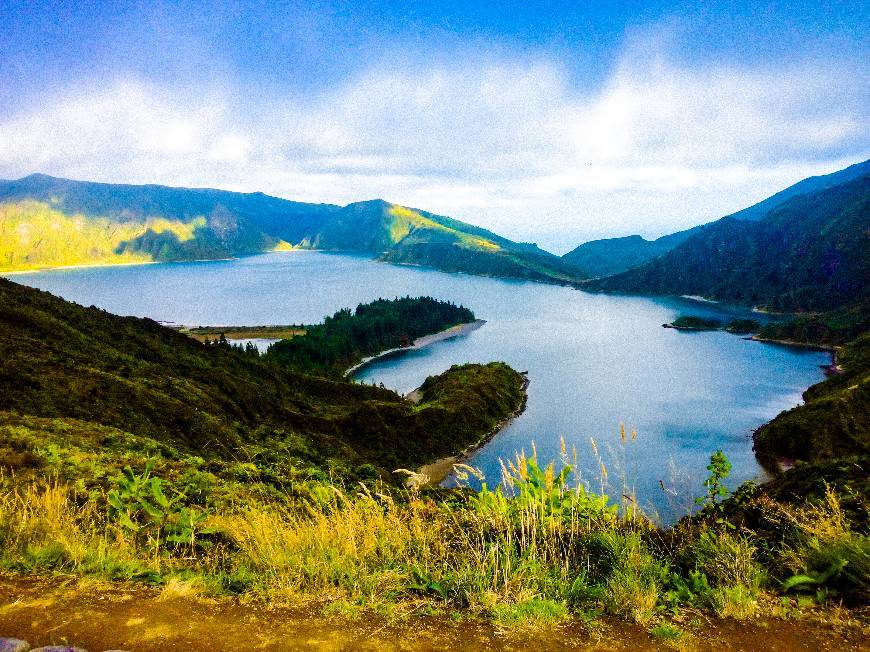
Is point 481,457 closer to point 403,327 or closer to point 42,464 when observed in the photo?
point 42,464

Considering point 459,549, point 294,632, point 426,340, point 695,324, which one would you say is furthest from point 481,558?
point 695,324

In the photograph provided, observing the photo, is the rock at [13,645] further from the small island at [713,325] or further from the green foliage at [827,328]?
the small island at [713,325]

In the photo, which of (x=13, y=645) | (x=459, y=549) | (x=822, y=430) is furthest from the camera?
(x=822, y=430)

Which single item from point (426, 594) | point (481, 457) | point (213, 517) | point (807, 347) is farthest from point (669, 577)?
point (807, 347)

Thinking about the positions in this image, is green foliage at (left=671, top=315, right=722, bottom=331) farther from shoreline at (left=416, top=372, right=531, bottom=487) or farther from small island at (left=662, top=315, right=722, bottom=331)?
shoreline at (left=416, top=372, right=531, bottom=487)

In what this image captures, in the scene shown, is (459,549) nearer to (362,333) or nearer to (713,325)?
(362,333)

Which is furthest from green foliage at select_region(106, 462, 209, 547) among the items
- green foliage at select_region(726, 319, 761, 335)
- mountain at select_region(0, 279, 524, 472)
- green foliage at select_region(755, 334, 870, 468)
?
green foliage at select_region(726, 319, 761, 335)
